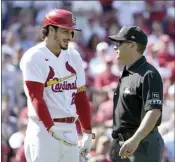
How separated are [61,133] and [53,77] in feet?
1.61

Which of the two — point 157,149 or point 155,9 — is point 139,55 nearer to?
point 157,149

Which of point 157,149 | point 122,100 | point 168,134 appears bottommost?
point 168,134

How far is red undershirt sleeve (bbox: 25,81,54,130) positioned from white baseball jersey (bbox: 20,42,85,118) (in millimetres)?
57

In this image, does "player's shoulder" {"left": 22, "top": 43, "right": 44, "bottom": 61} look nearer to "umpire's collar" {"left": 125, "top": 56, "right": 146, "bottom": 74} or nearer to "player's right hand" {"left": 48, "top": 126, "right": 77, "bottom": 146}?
"player's right hand" {"left": 48, "top": 126, "right": 77, "bottom": 146}

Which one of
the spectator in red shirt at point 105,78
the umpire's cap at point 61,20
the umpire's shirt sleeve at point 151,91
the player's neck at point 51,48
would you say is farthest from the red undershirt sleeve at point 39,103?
the spectator in red shirt at point 105,78

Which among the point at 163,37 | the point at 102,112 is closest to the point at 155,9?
the point at 163,37

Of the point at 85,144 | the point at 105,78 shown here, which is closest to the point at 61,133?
the point at 85,144

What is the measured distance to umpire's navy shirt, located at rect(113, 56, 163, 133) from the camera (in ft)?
18.8

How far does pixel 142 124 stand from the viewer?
18.4ft

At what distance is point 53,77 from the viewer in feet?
20.0

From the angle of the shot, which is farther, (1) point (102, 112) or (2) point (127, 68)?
(1) point (102, 112)

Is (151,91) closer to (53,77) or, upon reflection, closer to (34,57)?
(53,77)

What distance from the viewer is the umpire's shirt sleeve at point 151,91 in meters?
5.70

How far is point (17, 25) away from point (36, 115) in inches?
337
